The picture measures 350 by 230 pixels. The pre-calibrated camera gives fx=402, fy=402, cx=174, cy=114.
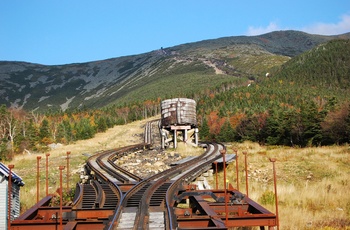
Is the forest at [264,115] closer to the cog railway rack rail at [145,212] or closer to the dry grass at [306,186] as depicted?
the dry grass at [306,186]

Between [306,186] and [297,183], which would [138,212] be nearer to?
[306,186]

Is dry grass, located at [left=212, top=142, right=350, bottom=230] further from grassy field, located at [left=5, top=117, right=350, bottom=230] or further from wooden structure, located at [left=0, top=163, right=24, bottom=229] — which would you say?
wooden structure, located at [left=0, top=163, right=24, bottom=229]

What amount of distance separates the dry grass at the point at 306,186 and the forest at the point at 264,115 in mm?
14049

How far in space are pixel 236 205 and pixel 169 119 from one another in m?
27.3

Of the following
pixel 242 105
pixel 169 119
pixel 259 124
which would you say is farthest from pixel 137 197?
pixel 242 105

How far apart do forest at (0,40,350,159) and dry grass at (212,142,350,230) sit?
1405 cm

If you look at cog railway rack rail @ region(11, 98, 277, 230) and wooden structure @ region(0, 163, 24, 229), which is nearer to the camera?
cog railway rack rail @ region(11, 98, 277, 230)

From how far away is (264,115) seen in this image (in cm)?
5809

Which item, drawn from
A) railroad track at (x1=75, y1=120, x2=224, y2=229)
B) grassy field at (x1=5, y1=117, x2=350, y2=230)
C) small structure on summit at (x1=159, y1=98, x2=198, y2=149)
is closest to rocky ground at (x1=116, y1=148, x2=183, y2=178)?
railroad track at (x1=75, y1=120, x2=224, y2=229)

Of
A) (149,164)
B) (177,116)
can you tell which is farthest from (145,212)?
(177,116)

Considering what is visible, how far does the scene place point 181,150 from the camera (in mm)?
34094

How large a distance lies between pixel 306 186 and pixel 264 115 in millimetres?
40204

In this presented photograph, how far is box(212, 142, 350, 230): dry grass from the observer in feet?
39.3

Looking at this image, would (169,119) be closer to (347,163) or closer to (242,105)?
(347,163)
